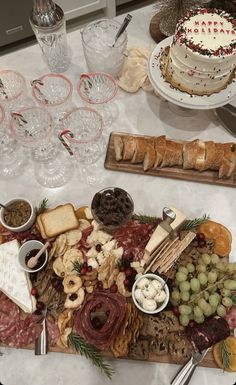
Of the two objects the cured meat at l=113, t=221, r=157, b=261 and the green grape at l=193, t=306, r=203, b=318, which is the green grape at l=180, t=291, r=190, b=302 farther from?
the cured meat at l=113, t=221, r=157, b=261

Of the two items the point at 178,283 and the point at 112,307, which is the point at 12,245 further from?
the point at 178,283

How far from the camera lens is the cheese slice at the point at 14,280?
1094 millimetres

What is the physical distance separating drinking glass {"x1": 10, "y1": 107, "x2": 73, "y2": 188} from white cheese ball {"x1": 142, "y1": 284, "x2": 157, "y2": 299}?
0.48m

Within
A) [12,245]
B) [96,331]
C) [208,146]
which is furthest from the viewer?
[208,146]

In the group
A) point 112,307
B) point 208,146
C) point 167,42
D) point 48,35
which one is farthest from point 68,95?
point 112,307

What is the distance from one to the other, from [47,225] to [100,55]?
2.16 feet

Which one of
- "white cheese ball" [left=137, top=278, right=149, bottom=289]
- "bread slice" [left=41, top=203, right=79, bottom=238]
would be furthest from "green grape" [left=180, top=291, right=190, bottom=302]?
"bread slice" [left=41, top=203, right=79, bottom=238]

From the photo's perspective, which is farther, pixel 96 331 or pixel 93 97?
pixel 93 97

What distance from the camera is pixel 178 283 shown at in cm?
110

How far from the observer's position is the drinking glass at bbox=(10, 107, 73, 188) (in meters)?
1.24

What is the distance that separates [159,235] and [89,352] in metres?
0.39

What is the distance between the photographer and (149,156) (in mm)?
1280

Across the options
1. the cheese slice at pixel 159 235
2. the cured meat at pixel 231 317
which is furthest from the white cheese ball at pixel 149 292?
the cured meat at pixel 231 317

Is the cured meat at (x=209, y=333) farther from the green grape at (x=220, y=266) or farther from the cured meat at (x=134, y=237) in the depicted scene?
the cured meat at (x=134, y=237)
